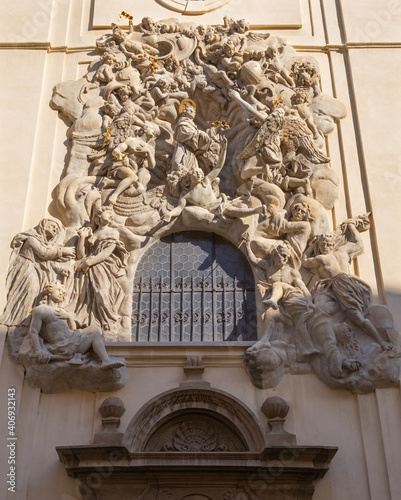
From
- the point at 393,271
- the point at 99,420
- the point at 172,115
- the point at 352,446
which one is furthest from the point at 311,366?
the point at 172,115

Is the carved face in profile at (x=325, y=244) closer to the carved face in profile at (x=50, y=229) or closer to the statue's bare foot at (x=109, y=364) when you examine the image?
the statue's bare foot at (x=109, y=364)

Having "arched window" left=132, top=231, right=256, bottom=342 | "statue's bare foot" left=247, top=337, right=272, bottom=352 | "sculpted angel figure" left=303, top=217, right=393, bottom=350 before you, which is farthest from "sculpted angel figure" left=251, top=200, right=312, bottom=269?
"statue's bare foot" left=247, top=337, right=272, bottom=352

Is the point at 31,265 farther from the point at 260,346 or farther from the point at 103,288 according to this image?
the point at 260,346

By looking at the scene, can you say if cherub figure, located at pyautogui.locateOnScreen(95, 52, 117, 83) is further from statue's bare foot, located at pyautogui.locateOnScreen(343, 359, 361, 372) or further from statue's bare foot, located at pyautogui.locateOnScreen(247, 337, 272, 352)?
statue's bare foot, located at pyautogui.locateOnScreen(343, 359, 361, 372)

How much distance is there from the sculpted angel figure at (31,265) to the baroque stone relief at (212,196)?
0.02 meters

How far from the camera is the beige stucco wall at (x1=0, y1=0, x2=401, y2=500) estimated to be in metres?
8.30

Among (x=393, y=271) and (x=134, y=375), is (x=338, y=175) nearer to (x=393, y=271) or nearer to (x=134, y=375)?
(x=393, y=271)

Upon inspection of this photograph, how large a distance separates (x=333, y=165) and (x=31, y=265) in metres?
4.49

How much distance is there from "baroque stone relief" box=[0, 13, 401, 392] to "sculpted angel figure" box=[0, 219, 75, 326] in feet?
0.05

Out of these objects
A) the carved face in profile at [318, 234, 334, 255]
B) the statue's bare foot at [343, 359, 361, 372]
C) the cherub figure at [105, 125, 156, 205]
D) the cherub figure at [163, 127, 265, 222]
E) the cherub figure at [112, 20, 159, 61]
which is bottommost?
the statue's bare foot at [343, 359, 361, 372]

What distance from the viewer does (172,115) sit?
1123 centimetres

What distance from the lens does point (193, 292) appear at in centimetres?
980

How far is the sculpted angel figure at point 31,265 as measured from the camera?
9.18 meters

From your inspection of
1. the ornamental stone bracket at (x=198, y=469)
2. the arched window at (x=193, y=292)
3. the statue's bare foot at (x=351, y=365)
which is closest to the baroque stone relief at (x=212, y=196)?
the statue's bare foot at (x=351, y=365)
